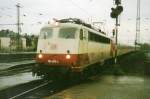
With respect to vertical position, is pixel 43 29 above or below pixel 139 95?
above

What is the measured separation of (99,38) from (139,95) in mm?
13251

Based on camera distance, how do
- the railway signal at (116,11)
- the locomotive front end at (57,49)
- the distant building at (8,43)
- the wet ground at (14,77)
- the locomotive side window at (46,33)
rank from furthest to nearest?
the distant building at (8,43) → the railway signal at (116,11) → the locomotive side window at (46,33) → the wet ground at (14,77) → the locomotive front end at (57,49)

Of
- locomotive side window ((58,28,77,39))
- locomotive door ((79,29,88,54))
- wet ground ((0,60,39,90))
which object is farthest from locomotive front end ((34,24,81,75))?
wet ground ((0,60,39,90))

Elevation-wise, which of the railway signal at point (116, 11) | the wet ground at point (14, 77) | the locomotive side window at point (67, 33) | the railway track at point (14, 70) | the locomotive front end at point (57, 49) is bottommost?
the wet ground at point (14, 77)

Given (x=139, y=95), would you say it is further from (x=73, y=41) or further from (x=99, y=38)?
(x=99, y=38)

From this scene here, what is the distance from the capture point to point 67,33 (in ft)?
66.2

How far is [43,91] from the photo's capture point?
17.7 meters

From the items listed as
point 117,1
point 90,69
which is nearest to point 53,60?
point 90,69

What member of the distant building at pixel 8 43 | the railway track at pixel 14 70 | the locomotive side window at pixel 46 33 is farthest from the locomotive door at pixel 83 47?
the distant building at pixel 8 43

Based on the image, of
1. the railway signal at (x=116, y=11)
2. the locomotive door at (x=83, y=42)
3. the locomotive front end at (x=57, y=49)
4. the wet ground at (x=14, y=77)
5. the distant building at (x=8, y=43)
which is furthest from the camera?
the distant building at (x=8, y=43)

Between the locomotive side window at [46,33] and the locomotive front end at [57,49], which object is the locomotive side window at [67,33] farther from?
the locomotive side window at [46,33]

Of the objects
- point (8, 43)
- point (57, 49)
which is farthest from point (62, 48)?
point (8, 43)

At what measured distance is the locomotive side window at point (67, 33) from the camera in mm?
19975

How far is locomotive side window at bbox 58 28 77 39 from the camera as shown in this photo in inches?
786
